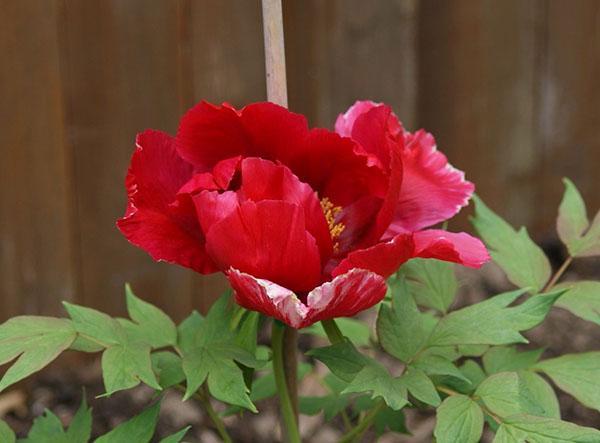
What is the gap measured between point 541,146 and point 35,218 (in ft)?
4.84

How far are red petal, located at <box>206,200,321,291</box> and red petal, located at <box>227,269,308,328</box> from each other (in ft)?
0.06

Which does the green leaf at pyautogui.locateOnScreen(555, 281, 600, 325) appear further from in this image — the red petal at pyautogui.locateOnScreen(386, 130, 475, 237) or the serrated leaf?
the serrated leaf

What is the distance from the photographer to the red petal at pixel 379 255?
825 millimetres

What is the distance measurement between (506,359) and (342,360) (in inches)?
10.3

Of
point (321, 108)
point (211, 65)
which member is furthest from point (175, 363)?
point (321, 108)

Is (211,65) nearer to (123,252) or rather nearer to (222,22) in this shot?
(222,22)

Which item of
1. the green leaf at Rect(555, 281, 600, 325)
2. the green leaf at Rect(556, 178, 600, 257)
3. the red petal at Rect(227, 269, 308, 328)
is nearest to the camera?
the red petal at Rect(227, 269, 308, 328)

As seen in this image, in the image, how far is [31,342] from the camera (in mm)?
911

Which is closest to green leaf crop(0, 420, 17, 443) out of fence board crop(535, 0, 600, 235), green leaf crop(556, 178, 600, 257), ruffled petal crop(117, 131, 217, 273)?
ruffled petal crop(117, 131, 217, 273)

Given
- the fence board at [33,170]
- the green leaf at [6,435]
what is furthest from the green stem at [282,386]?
the fence board at [33,170]

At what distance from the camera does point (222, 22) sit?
219cm

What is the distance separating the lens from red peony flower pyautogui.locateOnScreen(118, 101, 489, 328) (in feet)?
2.72

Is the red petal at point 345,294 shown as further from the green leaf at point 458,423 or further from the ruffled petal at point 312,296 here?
the green leaf at point 458,423

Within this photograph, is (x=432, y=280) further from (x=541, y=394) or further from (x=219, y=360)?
(x=219, y=360)
